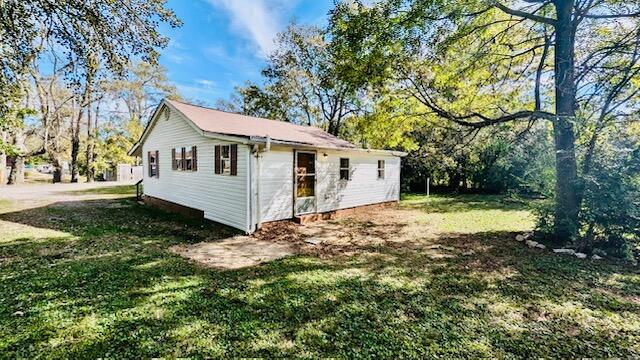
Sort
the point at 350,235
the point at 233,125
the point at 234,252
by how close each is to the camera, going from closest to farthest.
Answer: the point at 234,252 → the point at 350,235 → the point at 233,125

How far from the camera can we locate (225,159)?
8828 millimetres

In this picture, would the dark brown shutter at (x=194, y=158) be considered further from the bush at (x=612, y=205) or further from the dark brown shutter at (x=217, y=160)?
the bush at (x=612, y=205)

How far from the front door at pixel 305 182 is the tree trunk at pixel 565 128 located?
6780 millimetres

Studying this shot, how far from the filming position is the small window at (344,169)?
37.1 feet

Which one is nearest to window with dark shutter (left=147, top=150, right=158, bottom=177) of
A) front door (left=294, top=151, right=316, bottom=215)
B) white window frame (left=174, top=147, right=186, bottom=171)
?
white window frame (left=174, top=147, right=186, bottom=171)

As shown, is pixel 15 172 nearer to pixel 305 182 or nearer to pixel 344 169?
pixel 305 182

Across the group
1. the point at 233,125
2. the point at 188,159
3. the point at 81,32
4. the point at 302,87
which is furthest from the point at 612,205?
the point at 302,87

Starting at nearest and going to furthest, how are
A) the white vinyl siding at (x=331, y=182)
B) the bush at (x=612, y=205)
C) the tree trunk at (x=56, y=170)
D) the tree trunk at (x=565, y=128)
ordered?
the bush at (x=612, y=205), the tree trunk at (x=565, y=128), the white vinyl siding at (x=331, y=182), the tree trunk at (x=56, y=170)

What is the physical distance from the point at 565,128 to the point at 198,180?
10783mm

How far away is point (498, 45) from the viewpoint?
8.56 m

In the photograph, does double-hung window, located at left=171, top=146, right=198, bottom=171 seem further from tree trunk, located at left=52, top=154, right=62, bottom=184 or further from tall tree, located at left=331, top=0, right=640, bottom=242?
tree trunk, located at left=52, top=154, right=62, bottom=184

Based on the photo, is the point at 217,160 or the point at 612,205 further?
the point at 217,160

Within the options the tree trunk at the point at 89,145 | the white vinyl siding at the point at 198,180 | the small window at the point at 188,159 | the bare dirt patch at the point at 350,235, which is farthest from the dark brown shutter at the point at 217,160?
the tree trunk at the point at 89,145

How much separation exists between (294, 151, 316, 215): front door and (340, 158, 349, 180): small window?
1455mm
